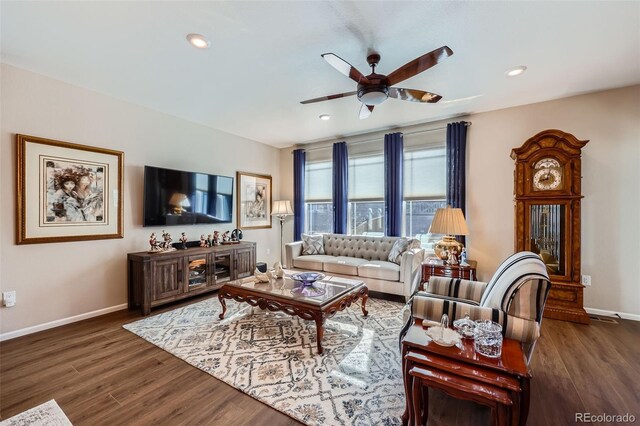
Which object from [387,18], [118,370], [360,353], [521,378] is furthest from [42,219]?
[521,378]

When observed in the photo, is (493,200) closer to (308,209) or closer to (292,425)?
(308,209)

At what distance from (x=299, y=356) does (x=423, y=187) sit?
3426mm

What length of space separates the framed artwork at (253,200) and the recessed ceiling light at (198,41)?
3057 millimetres

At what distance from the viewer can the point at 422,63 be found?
208 centimetres

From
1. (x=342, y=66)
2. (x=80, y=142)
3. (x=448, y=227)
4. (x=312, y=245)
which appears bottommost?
(x=312, y=245)

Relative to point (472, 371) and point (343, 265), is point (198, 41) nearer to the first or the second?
point (472, 371)

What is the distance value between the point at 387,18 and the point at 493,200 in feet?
10.4

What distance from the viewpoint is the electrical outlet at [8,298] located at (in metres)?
2.80

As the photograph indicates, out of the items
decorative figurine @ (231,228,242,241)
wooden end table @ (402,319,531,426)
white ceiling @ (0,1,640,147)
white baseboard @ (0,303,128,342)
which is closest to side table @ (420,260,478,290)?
wooden end table @ (402,319,531,426)

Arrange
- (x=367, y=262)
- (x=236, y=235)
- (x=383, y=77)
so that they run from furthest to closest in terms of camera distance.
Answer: (x=236, y=235) → (x=367, y=262) → (x=383, y=77)

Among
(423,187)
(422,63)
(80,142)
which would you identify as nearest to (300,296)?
(422,63)

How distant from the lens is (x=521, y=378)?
4.32ft

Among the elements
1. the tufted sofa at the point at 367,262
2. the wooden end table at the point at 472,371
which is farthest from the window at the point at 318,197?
the wooden end table at the point at 472,371

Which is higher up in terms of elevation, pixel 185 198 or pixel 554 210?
pixel 185 198
